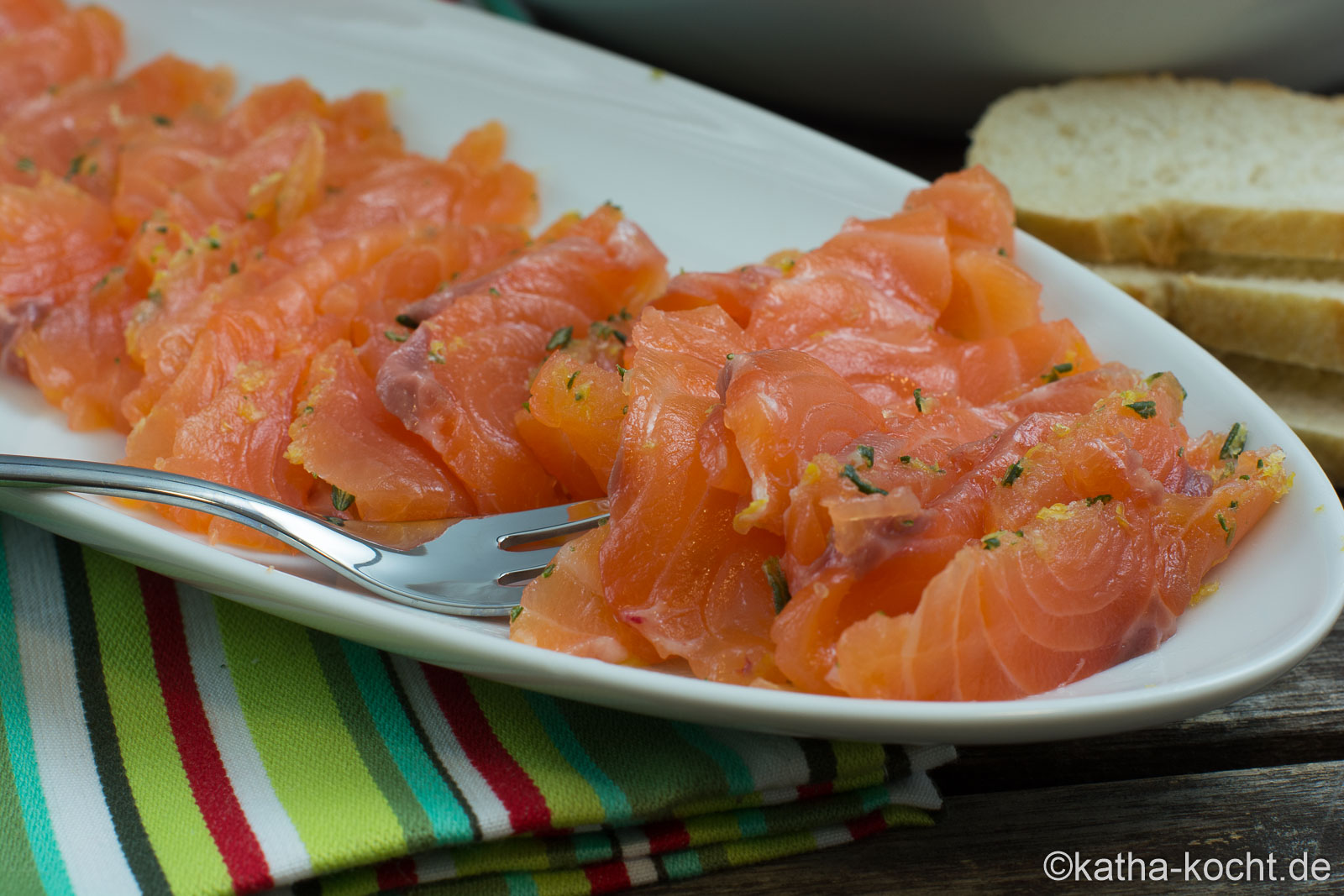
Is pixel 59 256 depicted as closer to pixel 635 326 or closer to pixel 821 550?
pixel 635 326

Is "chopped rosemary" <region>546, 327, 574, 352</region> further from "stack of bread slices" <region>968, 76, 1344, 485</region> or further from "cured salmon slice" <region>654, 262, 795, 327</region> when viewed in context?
"stack of bread slices" <region>968, 76, 1344, 485</region>

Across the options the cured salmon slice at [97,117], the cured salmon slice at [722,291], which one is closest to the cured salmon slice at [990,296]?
the cured salmon slice at [722,291]

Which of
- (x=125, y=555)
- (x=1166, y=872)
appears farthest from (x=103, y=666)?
(x=1166, y=872)

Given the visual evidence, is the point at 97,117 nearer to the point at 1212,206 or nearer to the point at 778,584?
the point at 778,584

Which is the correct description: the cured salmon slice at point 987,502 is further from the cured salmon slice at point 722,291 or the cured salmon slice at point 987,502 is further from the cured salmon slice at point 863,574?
the cured salmon slice at point 722,291

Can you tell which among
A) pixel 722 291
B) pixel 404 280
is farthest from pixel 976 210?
pixel 404 280
